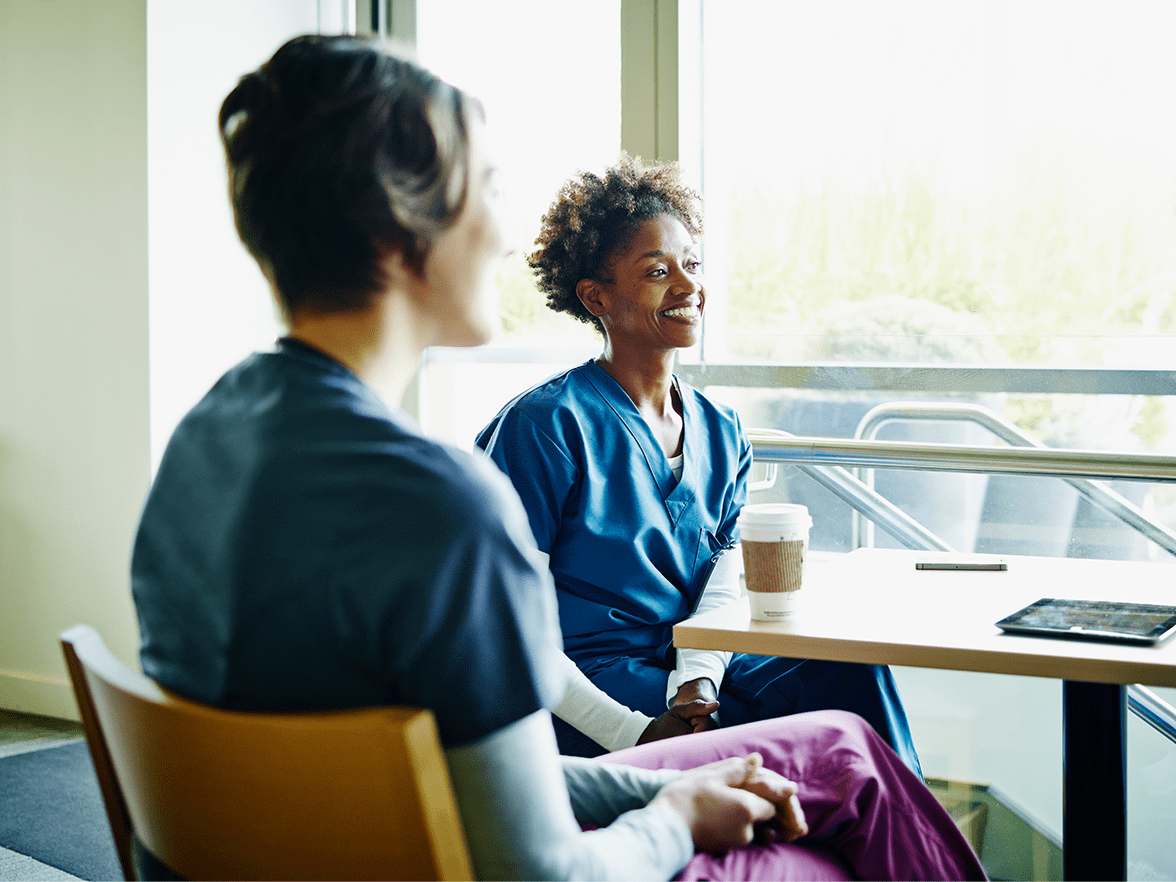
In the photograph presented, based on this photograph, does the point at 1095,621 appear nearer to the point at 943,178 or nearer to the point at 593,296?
the point at 593,296

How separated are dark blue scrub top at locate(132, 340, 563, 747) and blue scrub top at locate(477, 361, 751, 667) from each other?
928 mm

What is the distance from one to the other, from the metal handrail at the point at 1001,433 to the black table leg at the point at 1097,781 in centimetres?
102

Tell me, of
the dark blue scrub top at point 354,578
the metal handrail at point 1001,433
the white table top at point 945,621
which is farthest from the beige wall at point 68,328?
the dark blue scrub top at point 354,578

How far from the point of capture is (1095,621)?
1249 millimetres

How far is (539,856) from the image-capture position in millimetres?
696

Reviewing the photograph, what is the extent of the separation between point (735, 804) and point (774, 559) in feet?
1.54

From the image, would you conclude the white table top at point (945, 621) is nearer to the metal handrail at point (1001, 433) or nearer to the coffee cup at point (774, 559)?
the coffee cup at point (774, 559)

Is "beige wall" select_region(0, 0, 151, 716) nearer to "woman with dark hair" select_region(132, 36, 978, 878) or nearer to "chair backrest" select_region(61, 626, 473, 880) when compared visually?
"woman with dark hair" select_region(132, 36, 978, 878)

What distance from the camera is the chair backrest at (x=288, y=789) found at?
0.56 meters

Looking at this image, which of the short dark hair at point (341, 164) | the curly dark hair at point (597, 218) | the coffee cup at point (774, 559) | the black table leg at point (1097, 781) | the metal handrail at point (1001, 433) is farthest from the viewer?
the metal handrail at point (1001, 433)

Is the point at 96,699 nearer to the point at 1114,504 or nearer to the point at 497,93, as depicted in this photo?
the point at 1114,504

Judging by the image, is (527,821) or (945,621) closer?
(527,821)

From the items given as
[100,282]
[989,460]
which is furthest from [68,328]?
[989,460]

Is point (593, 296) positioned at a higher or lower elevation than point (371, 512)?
higher
